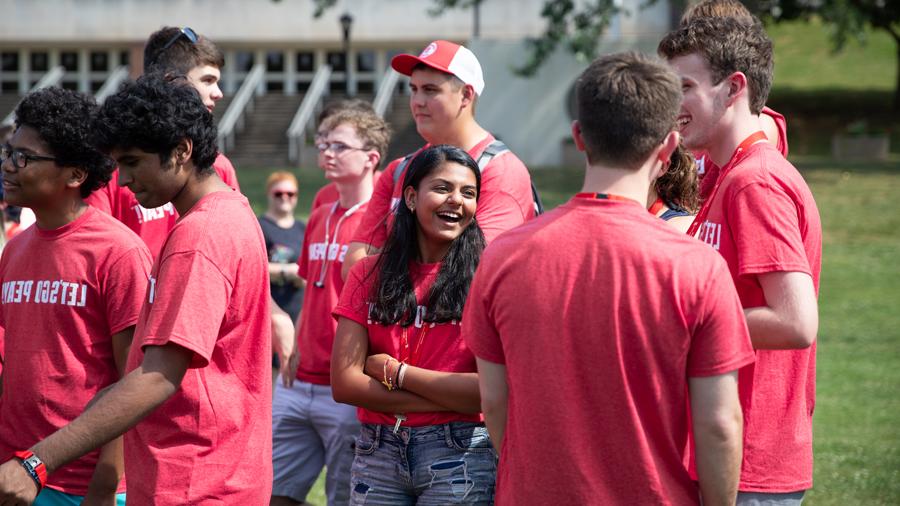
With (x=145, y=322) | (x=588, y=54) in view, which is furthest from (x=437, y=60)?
(x=588, y=54)

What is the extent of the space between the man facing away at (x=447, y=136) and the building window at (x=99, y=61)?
Result: 136 feet

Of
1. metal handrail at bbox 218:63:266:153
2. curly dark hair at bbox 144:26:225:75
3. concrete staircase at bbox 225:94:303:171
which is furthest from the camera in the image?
metal handrail at bbox 218:63:266:153

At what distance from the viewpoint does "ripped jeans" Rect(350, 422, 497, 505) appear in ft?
12.6

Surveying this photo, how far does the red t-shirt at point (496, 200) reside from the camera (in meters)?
4.18

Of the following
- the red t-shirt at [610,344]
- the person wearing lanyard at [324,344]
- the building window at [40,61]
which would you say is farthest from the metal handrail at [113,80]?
the red t-shirt at [610,344]

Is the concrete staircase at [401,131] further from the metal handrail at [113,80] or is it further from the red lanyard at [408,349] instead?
the red lanyard at [408,349]

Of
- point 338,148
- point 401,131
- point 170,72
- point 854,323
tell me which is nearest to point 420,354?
point 170,72

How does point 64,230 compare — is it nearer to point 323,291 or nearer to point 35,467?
point 35,467

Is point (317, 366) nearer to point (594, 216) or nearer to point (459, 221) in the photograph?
point (459, 221)

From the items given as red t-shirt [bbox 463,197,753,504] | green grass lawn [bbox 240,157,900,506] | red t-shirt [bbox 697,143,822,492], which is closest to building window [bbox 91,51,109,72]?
green grass lawn [bbox 240,157,900,506]

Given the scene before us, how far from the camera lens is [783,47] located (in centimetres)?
5578

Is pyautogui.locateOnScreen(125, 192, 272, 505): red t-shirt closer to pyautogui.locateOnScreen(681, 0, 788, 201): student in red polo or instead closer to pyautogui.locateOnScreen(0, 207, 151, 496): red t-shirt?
pyautogui.locateOnScreen(0, 207, 151, 496): red t-shirt

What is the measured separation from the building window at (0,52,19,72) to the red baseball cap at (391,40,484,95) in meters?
43.1

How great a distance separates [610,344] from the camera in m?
2.62
